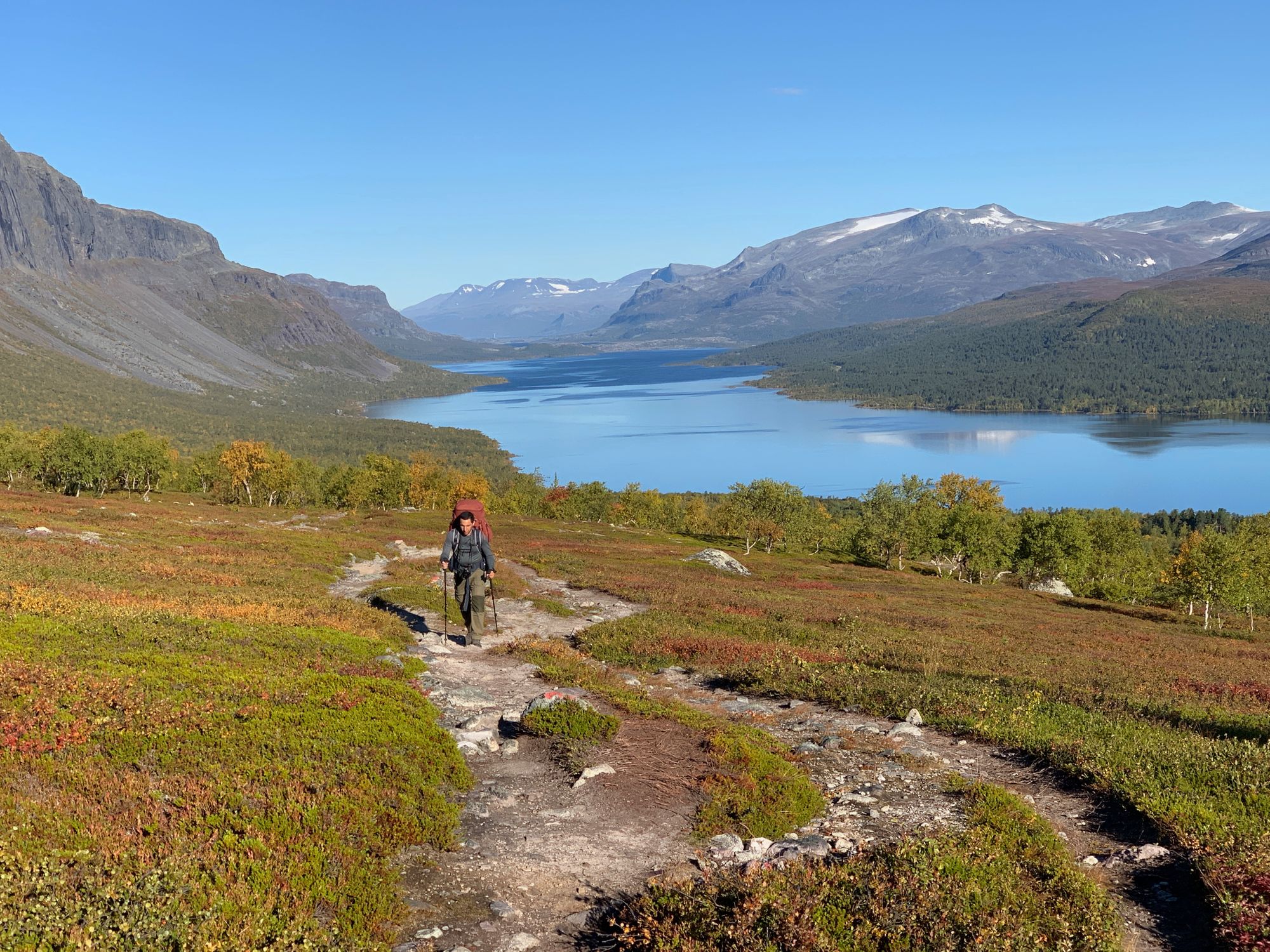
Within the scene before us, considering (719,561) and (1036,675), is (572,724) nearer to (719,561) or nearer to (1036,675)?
(1036,675)

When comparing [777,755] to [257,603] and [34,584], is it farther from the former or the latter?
[34,584]

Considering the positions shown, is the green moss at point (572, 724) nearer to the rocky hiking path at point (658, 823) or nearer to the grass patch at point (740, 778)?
the rocky hiking path at point (658, 823)

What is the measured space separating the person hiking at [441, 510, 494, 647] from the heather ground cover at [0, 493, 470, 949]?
2.14m

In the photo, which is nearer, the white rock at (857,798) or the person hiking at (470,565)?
the white rock at (857,798)

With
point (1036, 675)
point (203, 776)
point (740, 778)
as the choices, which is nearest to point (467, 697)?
point (203, 776)

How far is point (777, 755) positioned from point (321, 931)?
25.6 feet

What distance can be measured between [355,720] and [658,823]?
5477 mm

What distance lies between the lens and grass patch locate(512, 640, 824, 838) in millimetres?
10539

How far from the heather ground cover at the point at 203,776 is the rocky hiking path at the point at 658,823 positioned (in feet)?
2.11

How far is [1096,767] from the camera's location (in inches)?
478

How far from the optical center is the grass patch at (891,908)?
765 centimetres

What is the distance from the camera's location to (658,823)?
10594 millimetres

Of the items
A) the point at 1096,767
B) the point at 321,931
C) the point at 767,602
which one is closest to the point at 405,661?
the point at 321,931

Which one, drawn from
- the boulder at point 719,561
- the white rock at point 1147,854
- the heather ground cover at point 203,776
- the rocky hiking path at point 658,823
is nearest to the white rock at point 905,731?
the rocky hiking path at point 658,823
